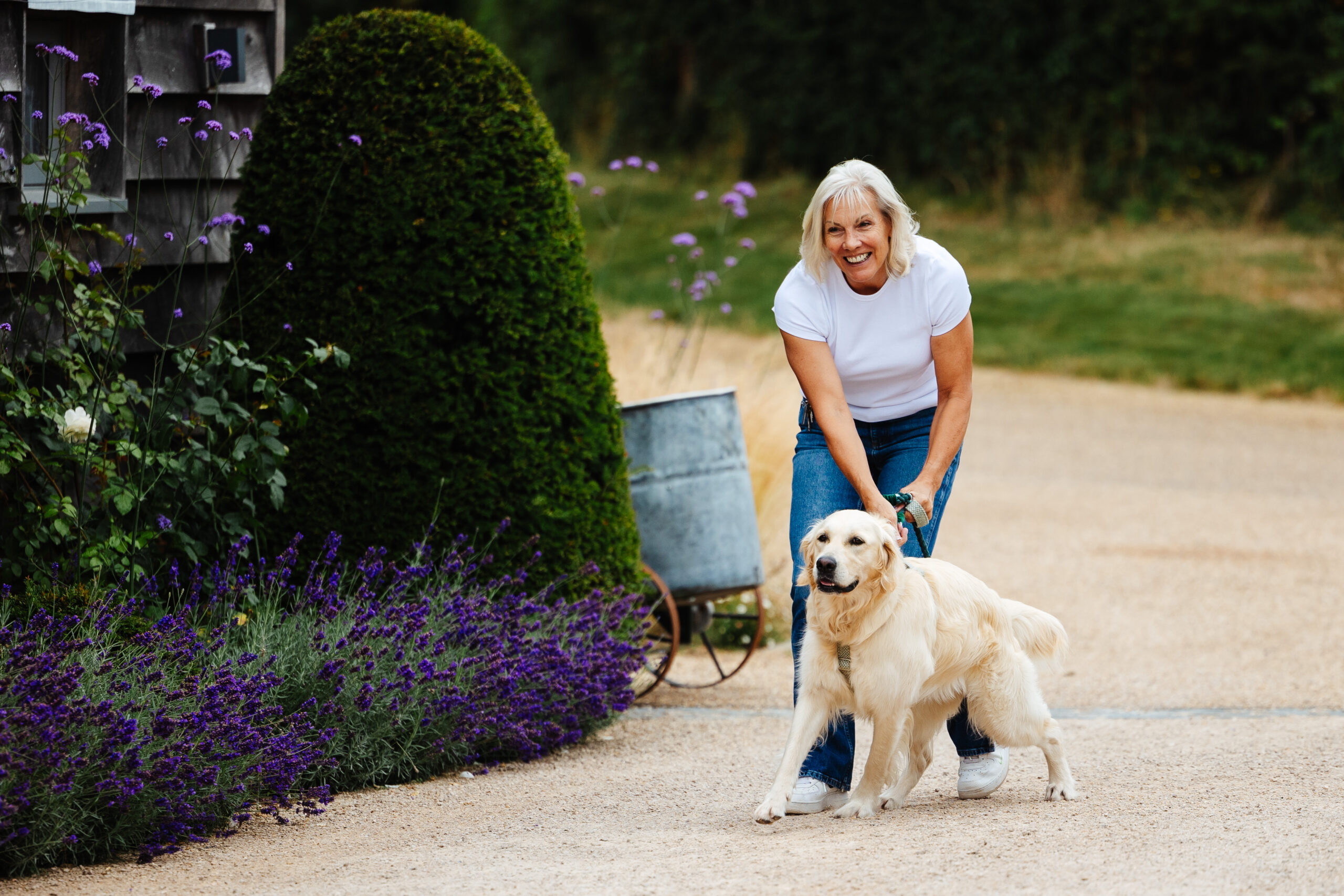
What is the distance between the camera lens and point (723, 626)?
7.21 m

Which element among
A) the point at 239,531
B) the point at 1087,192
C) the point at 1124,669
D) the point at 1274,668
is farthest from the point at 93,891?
the point at 1087,192

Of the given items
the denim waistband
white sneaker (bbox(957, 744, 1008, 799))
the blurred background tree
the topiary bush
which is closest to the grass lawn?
the blurred background tree

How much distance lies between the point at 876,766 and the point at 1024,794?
647 mm

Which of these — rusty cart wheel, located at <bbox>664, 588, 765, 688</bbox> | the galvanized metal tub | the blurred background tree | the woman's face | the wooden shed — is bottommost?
rusty cart wheel, located at <bbox>664, 588, 765, 688</bbox>

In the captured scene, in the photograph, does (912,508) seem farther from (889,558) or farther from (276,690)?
(276,690)

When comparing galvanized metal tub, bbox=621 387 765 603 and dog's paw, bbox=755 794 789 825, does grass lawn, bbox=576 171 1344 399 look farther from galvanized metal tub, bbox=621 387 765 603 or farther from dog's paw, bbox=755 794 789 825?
dog's paw, bbox=755 794 789 825

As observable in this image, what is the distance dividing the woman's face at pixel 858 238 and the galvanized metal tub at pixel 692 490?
153cm

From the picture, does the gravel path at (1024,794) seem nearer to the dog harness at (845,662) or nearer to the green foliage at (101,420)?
the dog harness at (845,662)

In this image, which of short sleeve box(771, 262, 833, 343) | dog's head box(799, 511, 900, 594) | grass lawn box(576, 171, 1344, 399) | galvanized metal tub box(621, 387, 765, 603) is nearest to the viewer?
dog's head box(799, 511, 900, 594)

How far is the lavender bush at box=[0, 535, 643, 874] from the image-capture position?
353 centimetres

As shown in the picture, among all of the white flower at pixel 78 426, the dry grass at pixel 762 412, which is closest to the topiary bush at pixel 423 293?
the white flower at pixel 78 426

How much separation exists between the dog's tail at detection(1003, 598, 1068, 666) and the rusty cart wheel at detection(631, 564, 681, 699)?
1.48 metres

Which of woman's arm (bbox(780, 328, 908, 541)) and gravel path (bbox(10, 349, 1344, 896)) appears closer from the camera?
gravel path (bbox(10, 349, 1344, 896))

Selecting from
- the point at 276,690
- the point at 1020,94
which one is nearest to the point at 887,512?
the point at 276,690
